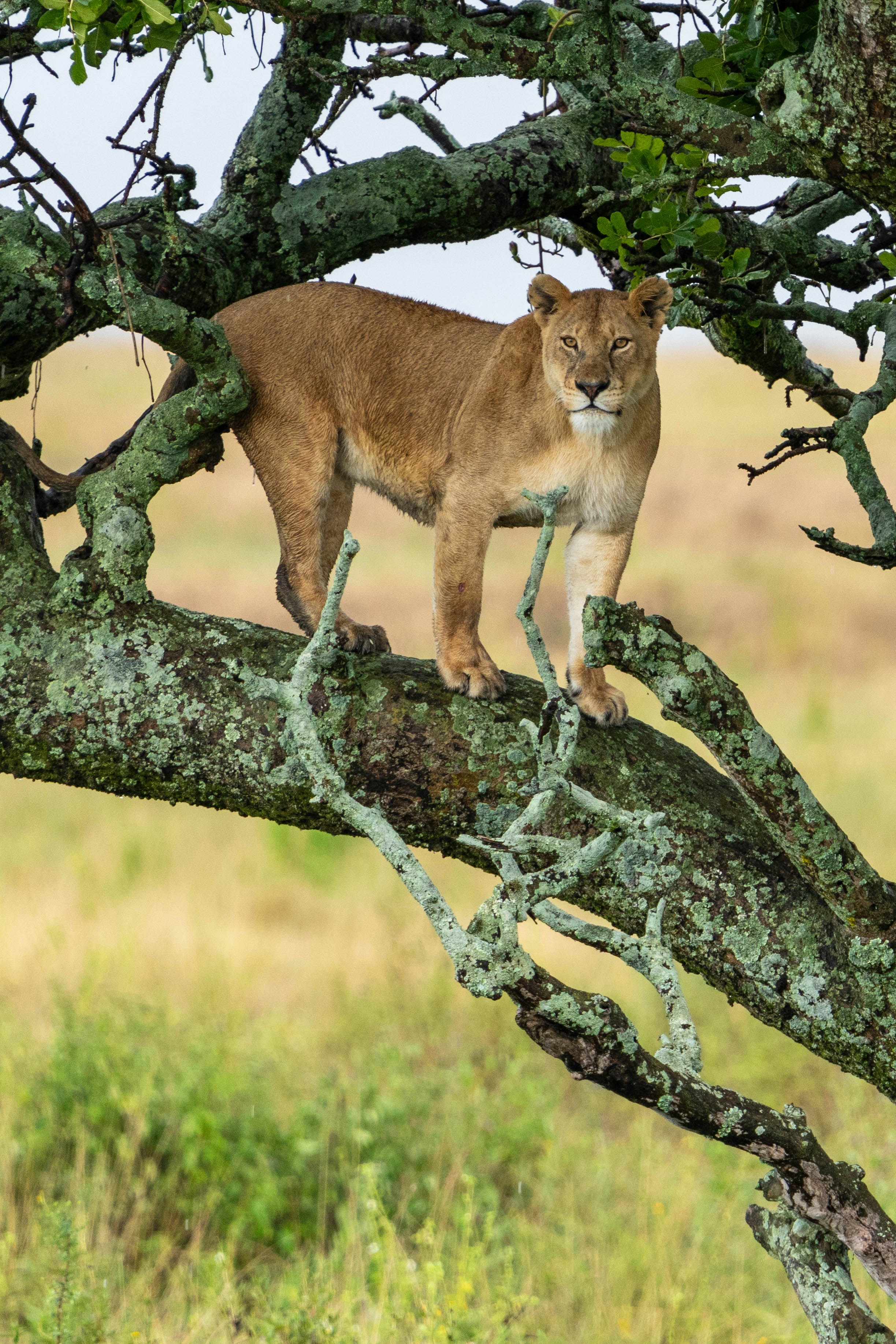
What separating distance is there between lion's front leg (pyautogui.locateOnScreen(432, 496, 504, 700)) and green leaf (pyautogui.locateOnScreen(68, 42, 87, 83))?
1.64 meters

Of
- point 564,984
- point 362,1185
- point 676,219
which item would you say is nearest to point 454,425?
point 676,219

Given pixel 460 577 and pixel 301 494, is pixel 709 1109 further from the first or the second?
pixel 301 494

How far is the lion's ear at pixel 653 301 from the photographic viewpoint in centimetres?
419

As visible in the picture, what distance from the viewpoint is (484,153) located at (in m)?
3.94

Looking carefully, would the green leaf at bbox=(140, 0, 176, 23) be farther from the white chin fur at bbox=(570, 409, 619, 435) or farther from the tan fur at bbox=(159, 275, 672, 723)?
the white chin fur at bbox=(570, 409, 619, 435)

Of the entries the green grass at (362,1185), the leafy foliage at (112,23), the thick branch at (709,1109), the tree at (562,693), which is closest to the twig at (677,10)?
the tree at (562,693)

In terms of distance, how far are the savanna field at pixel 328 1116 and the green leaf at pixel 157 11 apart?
3.86 m

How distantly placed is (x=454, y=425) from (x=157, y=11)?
1.94m

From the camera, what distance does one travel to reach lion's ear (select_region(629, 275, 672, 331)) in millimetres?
4188

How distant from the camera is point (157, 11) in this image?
2588 mm

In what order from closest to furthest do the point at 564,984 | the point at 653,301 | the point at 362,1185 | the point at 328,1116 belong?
the point at 564,984
the point at 653,301
the point at 362,1185
the point at 328,1116

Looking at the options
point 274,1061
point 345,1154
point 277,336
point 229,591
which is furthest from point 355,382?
point 229,591

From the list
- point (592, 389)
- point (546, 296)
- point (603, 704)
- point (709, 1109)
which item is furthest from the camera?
point (546, 296)

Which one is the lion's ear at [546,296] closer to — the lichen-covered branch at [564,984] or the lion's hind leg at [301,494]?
the lion's hind leg at [301,494]
